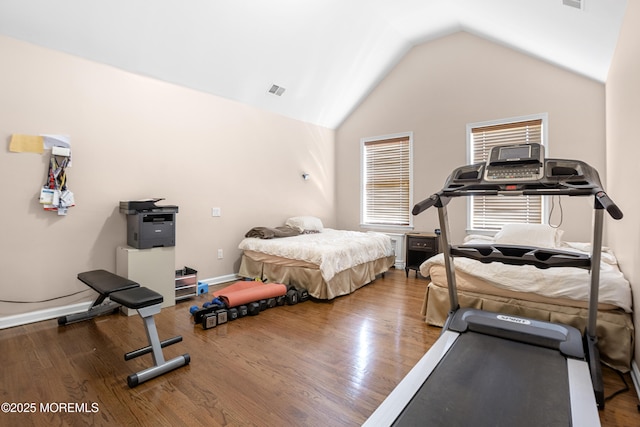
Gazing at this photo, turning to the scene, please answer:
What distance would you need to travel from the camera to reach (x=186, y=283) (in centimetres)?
385

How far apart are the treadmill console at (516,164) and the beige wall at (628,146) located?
0.66m

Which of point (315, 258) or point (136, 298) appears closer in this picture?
point (136, 298)

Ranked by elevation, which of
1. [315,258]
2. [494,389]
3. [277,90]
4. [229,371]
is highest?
[277,90]

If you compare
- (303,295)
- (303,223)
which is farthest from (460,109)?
(303,295)

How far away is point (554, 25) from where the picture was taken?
3186 millimetres

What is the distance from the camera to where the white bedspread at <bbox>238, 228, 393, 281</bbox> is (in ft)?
12.3

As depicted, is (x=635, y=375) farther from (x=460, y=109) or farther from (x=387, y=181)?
(x=387, y=181)

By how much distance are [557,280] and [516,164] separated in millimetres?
1030

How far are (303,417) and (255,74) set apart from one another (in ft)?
13.6

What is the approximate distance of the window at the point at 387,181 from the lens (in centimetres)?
557

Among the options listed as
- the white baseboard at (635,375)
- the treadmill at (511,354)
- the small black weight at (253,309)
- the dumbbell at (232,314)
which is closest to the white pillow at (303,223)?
the small black weight at (253,309)

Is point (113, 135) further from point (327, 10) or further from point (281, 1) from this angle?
point (327, 10)

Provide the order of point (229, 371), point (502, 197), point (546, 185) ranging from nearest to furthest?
1. point (546, 185)
2. point (229, 371)
3. point (502, 197)

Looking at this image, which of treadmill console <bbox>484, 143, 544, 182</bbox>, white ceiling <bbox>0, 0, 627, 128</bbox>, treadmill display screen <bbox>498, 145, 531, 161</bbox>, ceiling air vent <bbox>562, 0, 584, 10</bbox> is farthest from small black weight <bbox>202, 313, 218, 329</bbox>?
ceiling air vent <bbox>562, 0, 584, 10</bbox>
